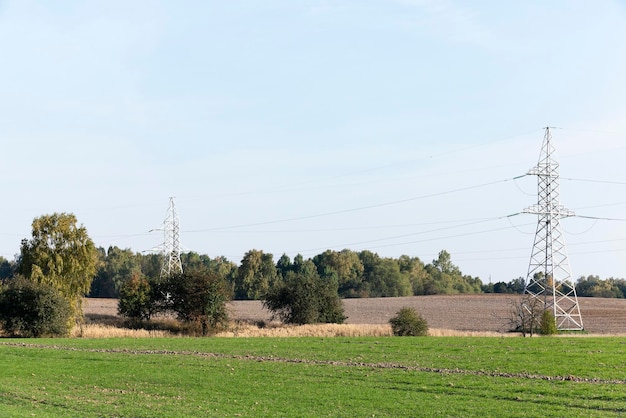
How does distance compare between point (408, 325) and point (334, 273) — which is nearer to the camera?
point (408, 325)

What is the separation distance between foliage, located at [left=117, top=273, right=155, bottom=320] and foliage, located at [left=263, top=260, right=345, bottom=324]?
13.5m

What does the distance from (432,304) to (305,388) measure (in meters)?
96.7

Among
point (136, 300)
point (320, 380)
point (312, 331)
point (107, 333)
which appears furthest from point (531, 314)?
point (136, 300)

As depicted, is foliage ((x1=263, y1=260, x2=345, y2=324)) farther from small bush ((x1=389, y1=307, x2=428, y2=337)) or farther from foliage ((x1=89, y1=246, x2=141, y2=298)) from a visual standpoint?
foliage ((x1=89, y1=246, x2=141, y2=298))

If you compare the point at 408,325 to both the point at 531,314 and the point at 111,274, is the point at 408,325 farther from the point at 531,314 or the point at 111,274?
the point at 111,274

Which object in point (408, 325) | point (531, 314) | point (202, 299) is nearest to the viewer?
point (531, 314)

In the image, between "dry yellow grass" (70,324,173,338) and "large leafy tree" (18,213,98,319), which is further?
"large leafy tree" (18,213,98,319)

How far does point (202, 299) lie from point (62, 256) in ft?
46.9

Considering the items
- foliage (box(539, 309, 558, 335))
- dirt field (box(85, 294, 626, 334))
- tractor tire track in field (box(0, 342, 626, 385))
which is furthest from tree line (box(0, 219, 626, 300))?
tractor tire track in field (box(0, 342, 626, 385))

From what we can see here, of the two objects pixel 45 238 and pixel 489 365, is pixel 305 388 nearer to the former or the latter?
pixel 489 365

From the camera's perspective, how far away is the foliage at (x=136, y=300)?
76.6 meters

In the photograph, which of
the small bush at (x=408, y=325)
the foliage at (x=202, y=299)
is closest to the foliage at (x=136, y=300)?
the foliage at (x=202, y=299)

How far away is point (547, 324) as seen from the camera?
208 ft

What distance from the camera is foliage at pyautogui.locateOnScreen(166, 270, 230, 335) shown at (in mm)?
72375
